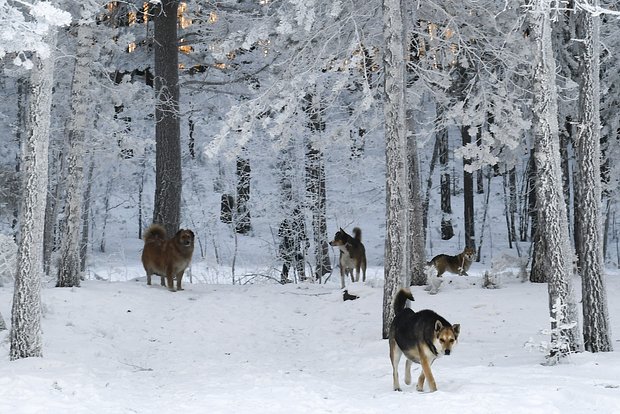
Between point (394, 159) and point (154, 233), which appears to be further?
point (154, 233)

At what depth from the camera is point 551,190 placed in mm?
9312

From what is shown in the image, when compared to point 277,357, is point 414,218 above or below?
above

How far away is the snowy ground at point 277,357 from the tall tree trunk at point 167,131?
69.1 inches

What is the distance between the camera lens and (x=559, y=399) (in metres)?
7.03

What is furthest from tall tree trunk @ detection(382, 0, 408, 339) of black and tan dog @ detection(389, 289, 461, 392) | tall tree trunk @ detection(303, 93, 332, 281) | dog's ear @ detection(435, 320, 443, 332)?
tall tree trunk @ detection(303, 93, 332, 281)

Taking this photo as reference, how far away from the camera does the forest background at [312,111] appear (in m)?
9.75

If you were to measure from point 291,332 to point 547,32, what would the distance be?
6677 millimetres

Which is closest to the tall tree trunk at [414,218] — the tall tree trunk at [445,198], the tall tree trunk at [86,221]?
the tall tree trunk at [86,221]

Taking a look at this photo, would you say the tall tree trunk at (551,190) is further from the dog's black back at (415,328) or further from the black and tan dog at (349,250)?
the black and tan dog at (349,250)

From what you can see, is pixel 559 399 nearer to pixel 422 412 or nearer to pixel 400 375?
pixel 422 412

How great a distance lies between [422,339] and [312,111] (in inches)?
441

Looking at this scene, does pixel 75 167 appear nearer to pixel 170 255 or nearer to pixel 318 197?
pixel 170 255

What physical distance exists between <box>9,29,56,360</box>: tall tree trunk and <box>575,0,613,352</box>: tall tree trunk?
6935 mm

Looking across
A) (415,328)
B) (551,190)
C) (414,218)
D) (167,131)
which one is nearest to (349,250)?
(414,218)
